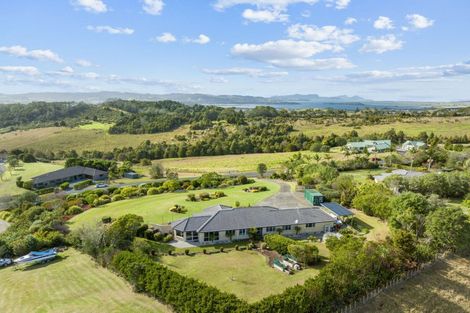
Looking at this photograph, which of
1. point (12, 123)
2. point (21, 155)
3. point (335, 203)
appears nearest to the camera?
point (335, 203)

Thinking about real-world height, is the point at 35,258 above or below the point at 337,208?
below

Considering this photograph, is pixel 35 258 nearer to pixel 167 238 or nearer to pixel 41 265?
pixel 41 265

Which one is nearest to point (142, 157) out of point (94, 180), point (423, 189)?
point (94, 180)

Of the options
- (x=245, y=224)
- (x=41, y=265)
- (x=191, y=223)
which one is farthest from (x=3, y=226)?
(x=245, y=224)

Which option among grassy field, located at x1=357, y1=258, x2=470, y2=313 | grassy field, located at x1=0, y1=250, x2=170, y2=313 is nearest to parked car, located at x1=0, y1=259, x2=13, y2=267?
grassy field, located at x1=0, y1=250, x2=170, y2=313

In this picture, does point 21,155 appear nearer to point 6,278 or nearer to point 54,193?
point 54,193

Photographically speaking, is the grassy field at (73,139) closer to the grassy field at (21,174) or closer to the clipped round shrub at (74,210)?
the grassy field at (21,174)
